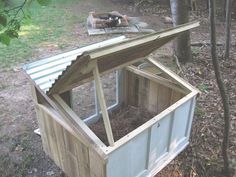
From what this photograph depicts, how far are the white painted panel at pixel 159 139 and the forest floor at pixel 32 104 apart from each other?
358 mm

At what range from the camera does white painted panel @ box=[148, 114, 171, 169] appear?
265 centimetres

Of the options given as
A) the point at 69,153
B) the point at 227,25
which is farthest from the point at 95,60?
the point at 227,25

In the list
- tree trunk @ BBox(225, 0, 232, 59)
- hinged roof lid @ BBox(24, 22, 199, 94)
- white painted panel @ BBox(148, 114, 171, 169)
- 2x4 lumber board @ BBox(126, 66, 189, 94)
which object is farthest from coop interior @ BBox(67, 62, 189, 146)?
tree trunk @ BBox(225, 0, 232, 59)

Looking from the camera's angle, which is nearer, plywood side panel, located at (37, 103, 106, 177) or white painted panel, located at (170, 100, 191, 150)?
plywood side panel, located at (37, 103, 106, 177)

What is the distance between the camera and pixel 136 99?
12.5 ft

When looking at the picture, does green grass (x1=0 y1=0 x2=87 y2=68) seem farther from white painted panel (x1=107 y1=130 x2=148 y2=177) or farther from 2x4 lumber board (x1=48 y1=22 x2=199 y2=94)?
white painted panel (x1=107 y1=130 x2=148 y2=177)

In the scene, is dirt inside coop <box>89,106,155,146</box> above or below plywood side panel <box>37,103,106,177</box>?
below

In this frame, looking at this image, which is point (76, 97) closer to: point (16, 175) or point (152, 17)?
point (16, 175)

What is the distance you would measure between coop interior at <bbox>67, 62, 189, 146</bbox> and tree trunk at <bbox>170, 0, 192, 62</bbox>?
1.72 meters

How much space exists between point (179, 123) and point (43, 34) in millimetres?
5232

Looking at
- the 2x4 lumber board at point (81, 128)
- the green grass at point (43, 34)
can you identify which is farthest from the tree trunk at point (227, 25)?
the 2x4 lumber board at point (81, 128)

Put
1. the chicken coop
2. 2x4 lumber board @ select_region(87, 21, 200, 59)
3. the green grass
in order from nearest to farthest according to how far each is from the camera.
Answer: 1. 2x4 lumber board @ select_region(87, 21, 200, 59)
2. the chicken coop
3. the green grass

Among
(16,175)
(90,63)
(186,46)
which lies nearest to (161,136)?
(90,63)

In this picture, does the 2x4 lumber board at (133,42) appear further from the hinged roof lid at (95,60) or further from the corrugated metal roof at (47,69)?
the corrugated metal roof at (47,69)
